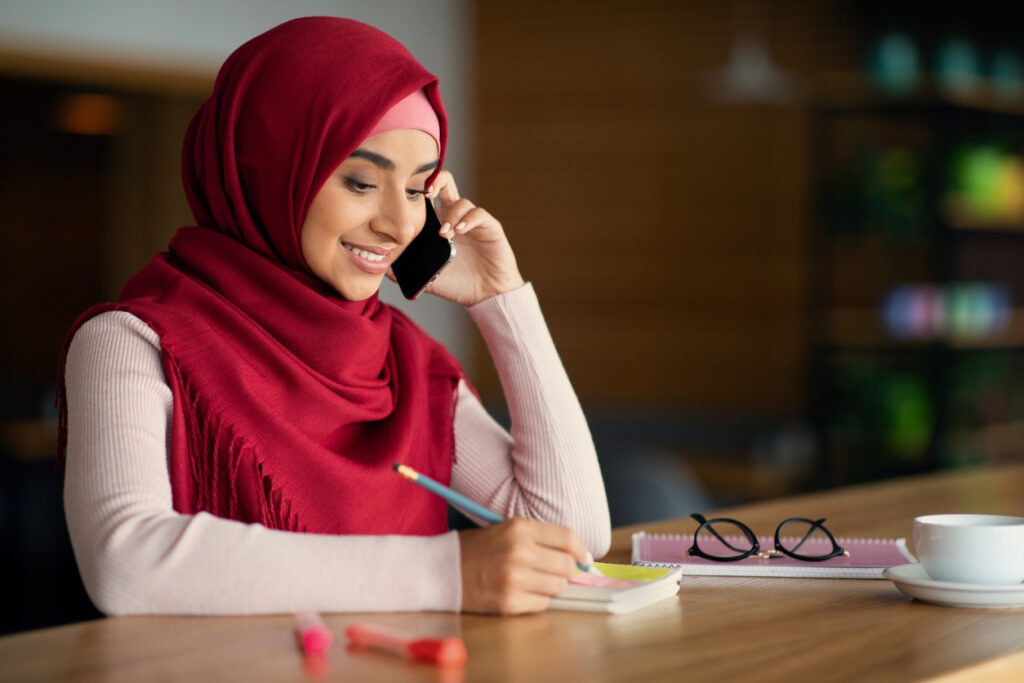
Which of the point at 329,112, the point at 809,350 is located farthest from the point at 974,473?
the point at 809,350

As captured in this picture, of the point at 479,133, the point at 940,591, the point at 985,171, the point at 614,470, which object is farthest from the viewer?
the point at 479,133

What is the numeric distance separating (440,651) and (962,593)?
1.89 feet

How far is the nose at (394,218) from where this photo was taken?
5.28 feet

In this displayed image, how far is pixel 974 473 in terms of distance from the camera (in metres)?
2.84

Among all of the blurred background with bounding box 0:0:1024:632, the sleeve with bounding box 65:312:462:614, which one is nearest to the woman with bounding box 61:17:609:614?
the sleeve with bounding box 65:312:462:614

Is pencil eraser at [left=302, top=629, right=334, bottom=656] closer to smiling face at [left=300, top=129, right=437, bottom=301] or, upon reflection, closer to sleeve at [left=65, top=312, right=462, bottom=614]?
sleeve at [left=65, top=312, right=462, bottom=614]

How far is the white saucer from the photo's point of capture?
1324 millimetres

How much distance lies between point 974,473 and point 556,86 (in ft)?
12.2

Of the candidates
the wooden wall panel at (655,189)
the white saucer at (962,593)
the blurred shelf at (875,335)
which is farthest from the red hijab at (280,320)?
the wooden wall panel at (655,189)

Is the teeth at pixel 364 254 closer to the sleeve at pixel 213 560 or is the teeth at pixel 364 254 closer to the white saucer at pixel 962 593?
the sleeve at pixel 213 560

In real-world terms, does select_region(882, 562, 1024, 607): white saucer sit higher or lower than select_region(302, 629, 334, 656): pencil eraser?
lower

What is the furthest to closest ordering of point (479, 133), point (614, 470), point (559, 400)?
point (479, 133) < point (614, 470) < point (559, 400)

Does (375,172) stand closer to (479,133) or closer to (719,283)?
(719,283)

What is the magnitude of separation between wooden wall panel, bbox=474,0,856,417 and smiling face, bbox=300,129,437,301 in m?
4.18
